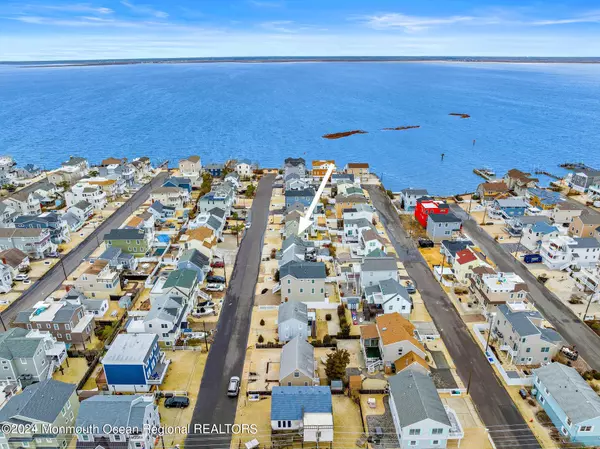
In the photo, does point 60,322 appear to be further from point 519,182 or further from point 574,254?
point 519,182

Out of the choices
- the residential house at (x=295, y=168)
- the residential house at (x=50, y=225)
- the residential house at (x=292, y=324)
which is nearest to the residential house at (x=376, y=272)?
the residential house at (x=292, y=324)

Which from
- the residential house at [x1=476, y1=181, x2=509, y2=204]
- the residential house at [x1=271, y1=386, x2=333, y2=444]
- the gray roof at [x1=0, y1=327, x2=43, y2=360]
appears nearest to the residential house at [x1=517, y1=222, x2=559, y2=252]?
the residential house at [x1=476, y1=181, x2=509, y2=204]

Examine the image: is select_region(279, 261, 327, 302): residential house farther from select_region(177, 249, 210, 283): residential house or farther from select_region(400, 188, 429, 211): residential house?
select_region(400, 188, 429, 211): residential house

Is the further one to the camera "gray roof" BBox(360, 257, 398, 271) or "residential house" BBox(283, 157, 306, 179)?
"residential house" BBox(283, 157, 306, 179)

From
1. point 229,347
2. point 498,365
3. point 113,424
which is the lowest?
point 229,347

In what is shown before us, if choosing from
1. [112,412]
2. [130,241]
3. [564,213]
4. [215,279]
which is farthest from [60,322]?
[564,213]

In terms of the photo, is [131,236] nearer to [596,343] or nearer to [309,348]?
[309,348]

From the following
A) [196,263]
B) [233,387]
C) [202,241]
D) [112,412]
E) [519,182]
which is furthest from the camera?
[519,182]
